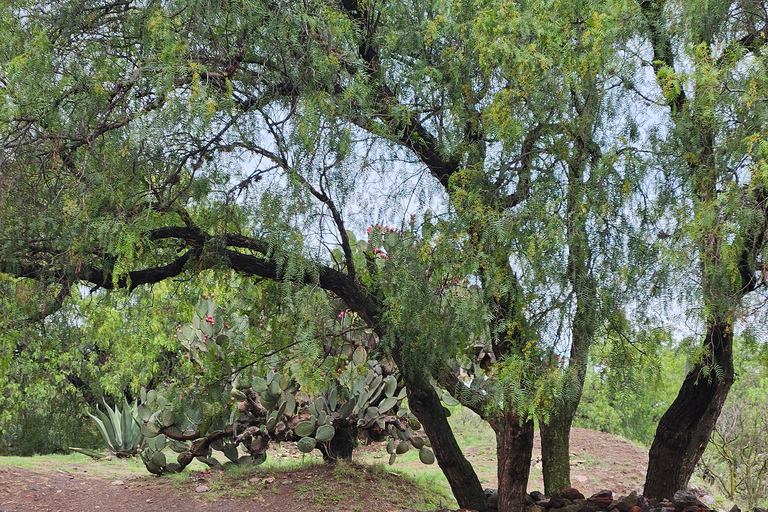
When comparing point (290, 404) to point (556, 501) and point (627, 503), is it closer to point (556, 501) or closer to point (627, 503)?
point (556, 501)

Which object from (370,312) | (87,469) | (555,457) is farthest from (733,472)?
(87,469)

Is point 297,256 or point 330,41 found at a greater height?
point 330,41

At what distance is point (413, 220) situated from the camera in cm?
522

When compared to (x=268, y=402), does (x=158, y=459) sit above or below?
below

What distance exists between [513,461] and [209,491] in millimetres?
2959

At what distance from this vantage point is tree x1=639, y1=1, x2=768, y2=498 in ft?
12.7

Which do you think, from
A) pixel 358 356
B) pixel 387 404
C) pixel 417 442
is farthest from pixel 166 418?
pixel 417 442

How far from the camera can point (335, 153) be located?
498 cm

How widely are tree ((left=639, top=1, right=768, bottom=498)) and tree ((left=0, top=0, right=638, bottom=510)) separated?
0.41 m

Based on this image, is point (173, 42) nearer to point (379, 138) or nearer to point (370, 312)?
point (379, 138)

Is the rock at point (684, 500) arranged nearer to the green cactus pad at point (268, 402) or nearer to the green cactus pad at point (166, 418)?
the green cactus pad at point (268, 402)

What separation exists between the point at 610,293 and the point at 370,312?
2037mm

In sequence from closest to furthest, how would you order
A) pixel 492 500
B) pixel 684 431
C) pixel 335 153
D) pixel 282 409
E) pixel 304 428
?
pixel 335 153 < pixel 684 431 < pixel 492 500 < pixel 304 428 < pixel 282 409

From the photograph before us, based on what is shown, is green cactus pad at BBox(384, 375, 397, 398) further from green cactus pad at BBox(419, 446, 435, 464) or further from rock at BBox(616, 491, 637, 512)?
rock at BBox(616, 491, 637, 512)
